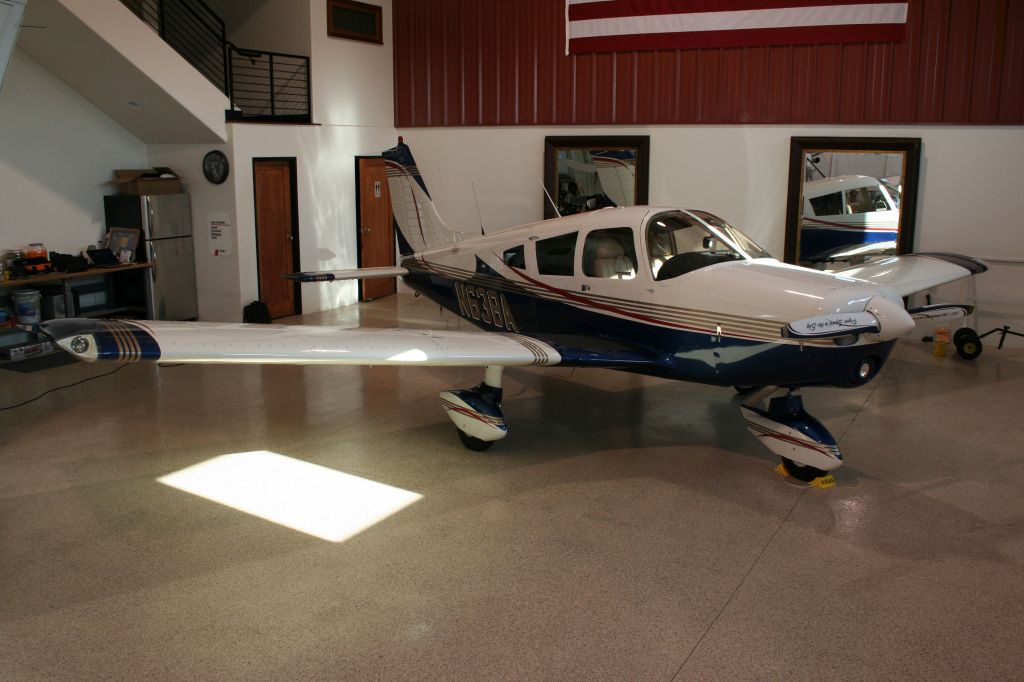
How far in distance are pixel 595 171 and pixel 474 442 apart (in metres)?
5.40

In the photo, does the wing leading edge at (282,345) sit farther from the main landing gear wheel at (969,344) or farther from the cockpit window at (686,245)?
the main landing gear wheel at (969,344)

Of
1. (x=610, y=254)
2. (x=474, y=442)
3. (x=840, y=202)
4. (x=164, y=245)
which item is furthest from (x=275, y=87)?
(x=840, y=202)

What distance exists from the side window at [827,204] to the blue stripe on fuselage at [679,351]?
4583 mm

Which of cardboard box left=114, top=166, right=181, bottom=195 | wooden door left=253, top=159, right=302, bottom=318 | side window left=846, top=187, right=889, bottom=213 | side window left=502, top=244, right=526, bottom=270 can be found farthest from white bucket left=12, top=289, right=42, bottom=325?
side window left=846, top=187, right=889, bottom=213

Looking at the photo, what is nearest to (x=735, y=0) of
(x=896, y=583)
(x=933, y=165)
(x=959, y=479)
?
(x=933, y=165)

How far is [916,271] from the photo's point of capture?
23.9ft

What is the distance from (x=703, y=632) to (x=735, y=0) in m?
7.47

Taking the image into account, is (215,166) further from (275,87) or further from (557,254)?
(557,254)

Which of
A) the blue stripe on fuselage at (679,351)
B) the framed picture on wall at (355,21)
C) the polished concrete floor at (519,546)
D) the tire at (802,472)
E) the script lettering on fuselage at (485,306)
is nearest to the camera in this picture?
the polished concrete floor at (519,546)

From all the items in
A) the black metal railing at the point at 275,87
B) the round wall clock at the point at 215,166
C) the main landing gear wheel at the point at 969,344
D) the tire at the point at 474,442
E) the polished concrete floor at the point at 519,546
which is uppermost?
the black metal railing at the point at 275,87

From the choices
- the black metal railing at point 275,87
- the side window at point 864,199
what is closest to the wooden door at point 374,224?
the black metal railing at point 275,87

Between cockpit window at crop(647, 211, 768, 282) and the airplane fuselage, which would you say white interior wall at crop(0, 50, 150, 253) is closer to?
the airplane fuselage

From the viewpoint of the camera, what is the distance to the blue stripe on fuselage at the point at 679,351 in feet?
16.1

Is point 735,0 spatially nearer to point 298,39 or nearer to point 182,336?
point 298,39
